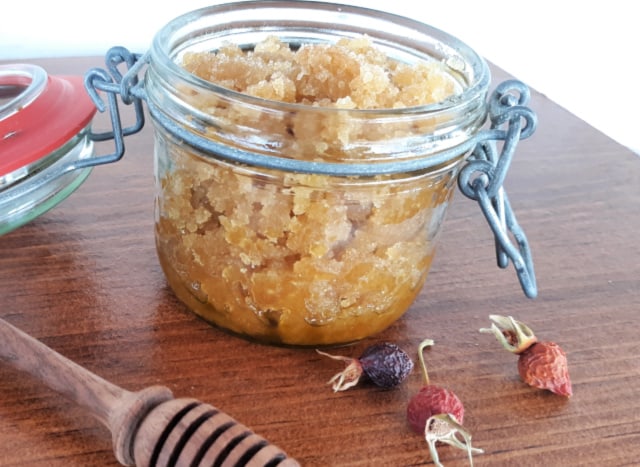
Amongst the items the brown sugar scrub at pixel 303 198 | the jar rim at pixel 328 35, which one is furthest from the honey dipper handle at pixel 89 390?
the jar rim at pixel 328 35

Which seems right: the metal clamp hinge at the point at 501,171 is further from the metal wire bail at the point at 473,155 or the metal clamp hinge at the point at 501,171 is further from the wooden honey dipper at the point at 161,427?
the wooden honey dipper at the point at 161,427

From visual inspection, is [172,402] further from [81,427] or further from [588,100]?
[588,100]

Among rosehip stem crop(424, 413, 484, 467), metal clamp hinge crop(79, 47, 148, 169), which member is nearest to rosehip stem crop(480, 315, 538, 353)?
rosehip stem crop(424, 413, 484, 467)

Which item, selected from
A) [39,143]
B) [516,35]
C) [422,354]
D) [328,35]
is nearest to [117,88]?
[39,143]

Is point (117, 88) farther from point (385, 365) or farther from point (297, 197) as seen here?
point (385, 365)

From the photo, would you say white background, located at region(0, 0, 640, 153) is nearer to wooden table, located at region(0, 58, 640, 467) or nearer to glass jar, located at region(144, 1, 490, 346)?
wooden table, located at region(0, 58, 640, 467)
